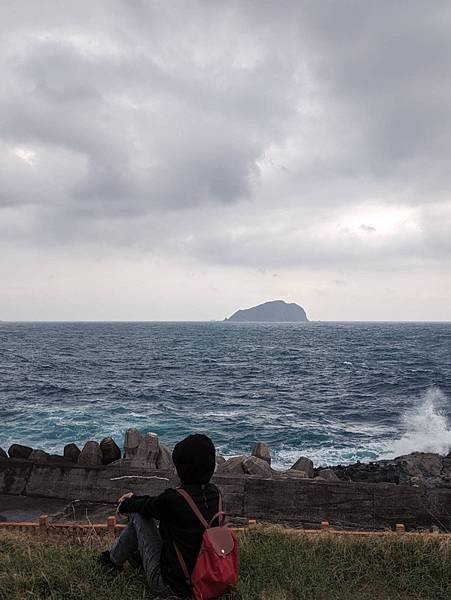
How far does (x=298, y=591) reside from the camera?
17.1 ft

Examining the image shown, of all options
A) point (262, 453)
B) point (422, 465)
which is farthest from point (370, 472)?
point (262, 453)

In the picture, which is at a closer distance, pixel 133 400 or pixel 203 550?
pixel 203 550

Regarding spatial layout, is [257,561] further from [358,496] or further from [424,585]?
[358,496]

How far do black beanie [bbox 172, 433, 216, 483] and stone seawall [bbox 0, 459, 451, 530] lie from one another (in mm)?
5474

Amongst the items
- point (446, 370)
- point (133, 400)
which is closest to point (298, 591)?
point (133, 400)

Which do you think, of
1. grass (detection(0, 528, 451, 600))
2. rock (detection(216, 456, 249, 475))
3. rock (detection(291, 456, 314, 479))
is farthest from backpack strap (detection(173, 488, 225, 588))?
rock (detection(291, 456, 314, 479))

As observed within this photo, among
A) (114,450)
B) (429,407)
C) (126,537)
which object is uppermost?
(126,537)

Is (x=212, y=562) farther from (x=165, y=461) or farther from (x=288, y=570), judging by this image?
(x=165, y=461)

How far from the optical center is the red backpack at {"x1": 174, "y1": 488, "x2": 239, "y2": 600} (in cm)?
450

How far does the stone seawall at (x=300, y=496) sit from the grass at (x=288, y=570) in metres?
3.10

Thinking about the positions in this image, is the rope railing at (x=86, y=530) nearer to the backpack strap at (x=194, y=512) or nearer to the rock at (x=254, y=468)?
the backpack strap at (x=194, y=512)

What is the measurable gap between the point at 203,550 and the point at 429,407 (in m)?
29.7

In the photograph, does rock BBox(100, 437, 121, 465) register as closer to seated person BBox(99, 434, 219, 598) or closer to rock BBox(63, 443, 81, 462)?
rock BBox(63, 443, 81, 462)

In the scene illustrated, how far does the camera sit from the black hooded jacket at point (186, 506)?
15.0ft
